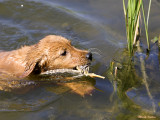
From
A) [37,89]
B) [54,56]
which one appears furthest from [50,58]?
[37,89]

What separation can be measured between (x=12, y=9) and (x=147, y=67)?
5.40 m

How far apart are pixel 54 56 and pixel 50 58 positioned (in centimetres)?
9

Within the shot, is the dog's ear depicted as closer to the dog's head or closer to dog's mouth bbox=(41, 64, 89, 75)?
the dog's head

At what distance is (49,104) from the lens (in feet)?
16.1

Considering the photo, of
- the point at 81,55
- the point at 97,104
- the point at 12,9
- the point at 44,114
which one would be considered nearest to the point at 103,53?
the point at 81,55

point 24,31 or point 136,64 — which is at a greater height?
point 24,31

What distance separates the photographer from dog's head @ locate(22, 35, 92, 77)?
17.5 ft

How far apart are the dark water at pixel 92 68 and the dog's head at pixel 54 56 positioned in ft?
1.55

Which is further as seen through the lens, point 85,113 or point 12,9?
point 12,9

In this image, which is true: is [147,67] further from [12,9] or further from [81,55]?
[12,9]

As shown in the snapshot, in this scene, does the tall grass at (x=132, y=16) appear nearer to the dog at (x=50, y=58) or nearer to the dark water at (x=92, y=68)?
the dark water at (x=92, y=68)

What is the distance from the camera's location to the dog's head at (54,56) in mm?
5332

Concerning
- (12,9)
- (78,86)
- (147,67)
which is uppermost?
(12,9)

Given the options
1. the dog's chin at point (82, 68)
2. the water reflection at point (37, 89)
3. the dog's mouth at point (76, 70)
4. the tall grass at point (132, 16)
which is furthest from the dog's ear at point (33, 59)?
the tall grass at point (132, 16)
